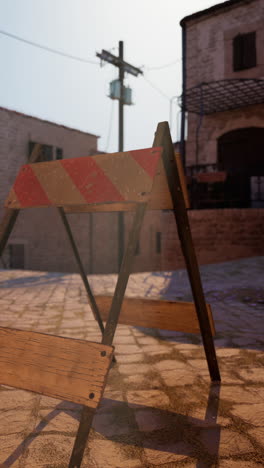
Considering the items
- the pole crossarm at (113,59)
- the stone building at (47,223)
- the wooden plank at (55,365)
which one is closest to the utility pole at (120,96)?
the pole crossarm at (113,59)

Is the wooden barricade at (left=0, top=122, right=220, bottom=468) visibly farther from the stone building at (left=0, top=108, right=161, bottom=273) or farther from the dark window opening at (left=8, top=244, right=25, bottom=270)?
the dark window opening at (left=8, top=244, right=25, bottom=270)

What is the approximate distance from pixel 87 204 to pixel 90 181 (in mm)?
124

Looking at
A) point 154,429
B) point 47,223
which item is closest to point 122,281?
point 154,429

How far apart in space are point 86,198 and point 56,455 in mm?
1281

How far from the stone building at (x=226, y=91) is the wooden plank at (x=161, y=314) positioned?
9826mm

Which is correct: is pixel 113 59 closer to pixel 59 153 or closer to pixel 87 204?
pixel 59 153

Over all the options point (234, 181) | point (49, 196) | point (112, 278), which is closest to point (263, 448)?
point (49, 196)

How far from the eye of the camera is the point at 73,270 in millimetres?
19000

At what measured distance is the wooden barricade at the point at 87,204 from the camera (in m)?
1.56

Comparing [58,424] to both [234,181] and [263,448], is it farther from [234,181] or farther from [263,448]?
[234,181]

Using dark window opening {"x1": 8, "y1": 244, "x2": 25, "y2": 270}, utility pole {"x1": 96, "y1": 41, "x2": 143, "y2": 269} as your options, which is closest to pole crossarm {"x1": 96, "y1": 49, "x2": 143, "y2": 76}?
utility pole {"x1": 96, "y1": 41, "x2": 143, "y2": 269}

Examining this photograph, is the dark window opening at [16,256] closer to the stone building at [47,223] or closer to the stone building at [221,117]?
the stone building at [47,223]

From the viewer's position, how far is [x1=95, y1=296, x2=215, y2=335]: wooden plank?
2.76 m

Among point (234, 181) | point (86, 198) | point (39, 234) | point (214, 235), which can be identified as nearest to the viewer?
point (86, 198)
